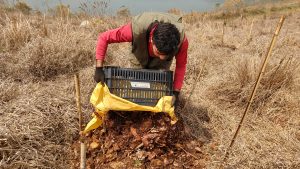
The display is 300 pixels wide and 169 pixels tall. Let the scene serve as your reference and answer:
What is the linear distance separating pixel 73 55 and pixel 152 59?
1.67 metres

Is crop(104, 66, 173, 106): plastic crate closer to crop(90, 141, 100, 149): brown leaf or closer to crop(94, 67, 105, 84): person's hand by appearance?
crop(94, 67, 105, 84): person's hand

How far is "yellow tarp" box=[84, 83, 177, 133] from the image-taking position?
2264 millimetres

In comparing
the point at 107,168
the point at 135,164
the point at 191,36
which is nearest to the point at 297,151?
the point at 135,164

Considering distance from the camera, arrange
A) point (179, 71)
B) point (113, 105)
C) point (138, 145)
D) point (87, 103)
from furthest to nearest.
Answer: point (87, 103), point (179, 71), point (138, 145), point (113, 105)

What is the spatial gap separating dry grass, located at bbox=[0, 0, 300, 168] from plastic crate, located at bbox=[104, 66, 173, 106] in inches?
24.5

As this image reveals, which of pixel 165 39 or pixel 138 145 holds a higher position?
pixel 165 39

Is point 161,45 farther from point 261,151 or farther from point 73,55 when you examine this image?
point 73,55

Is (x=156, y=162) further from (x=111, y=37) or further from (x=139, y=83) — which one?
(x=111, y=37)

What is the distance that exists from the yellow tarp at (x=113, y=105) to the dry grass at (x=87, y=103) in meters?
0.38

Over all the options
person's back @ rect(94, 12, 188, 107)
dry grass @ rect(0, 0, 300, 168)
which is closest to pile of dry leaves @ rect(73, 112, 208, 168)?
dry grass @ rect(0, 0, 300, 168)

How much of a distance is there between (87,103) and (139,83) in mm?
893

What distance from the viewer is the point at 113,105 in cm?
228

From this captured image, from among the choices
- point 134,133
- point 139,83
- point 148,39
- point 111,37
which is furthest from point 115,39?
point 134,133

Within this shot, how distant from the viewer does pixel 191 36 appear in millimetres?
6566
